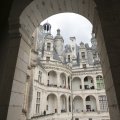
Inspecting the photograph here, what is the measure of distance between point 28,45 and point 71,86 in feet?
82.9

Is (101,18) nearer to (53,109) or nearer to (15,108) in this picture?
(15,108)

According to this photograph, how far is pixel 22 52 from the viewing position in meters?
3.05

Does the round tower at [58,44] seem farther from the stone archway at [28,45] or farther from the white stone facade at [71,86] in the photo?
the stone archway at [28,45]

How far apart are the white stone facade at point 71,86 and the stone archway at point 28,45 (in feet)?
55.9

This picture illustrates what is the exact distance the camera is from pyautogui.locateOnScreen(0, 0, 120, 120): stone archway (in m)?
2.14

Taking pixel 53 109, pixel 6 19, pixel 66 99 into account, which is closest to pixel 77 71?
pixel 66 99

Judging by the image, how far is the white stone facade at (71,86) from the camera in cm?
2266

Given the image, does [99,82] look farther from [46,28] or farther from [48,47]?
[46,28]

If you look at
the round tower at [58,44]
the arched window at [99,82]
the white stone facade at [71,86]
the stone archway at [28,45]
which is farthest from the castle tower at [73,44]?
the stone archway at [28,45]

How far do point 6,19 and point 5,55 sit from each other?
993 millimetres

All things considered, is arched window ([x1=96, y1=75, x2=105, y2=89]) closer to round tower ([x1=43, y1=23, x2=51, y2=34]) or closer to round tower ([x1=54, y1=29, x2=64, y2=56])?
round tower ([x1=54, y1=29, x2=64, y2=56])

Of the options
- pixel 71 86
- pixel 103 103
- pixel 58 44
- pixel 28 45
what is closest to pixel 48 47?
pixel 58 44

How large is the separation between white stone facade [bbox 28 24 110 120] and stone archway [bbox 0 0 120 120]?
17026 millimetres

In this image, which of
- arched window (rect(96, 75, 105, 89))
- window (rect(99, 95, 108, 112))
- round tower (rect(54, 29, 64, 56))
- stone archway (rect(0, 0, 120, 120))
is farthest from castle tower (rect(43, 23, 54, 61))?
stone archway (rect(0, 0, 120, 120))
